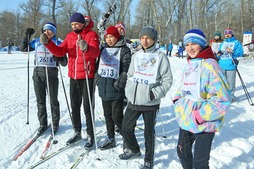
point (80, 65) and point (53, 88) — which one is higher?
point (80, 65)

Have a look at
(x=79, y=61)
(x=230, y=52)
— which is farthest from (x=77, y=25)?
(x=230, y=52)

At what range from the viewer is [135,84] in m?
3.45

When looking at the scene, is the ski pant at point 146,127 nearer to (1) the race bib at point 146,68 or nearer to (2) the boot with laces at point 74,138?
(1) the race bib at point 146,68

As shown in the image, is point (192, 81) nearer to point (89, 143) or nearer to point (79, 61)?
point (79, 61)

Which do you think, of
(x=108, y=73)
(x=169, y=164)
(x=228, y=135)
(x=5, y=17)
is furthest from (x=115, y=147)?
(x=5, y=17)

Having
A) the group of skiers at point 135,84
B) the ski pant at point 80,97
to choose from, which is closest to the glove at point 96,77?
the group of skiers at point 135,84

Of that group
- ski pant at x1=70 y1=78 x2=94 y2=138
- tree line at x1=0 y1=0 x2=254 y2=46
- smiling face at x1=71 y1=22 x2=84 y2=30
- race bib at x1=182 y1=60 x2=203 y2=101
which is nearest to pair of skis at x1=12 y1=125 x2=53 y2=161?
ski pant at x1=70 y1=78 x2=94 y2=138

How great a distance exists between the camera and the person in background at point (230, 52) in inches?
281

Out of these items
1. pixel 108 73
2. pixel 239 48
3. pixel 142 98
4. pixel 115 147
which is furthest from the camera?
pixel 239 48

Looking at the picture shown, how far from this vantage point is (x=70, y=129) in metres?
5.03

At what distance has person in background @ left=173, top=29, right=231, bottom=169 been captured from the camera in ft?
8.09

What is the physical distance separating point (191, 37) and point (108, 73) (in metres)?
1.64

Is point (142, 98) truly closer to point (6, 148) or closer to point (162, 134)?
point (162, 134)

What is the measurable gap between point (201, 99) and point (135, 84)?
1083mm
